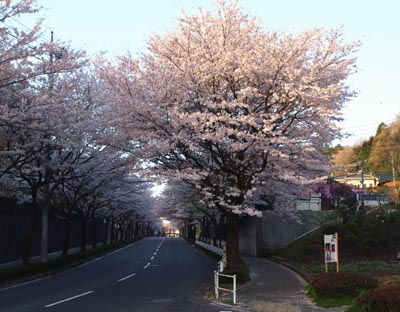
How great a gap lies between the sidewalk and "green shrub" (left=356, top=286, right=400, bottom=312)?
1608mm

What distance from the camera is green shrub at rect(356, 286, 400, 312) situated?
896 centimetres

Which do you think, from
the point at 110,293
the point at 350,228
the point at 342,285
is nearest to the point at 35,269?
the point at 110,293

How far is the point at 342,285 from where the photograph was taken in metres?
12.2

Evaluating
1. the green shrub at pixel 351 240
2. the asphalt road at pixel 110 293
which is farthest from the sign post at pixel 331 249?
the green shrub at pixel 351 240

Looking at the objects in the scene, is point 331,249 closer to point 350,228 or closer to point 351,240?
point 351,240

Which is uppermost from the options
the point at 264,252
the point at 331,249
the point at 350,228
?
the point at 350,228

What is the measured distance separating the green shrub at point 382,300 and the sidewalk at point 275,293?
1.61 meters

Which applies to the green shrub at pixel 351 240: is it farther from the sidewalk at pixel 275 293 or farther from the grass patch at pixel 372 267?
the sidewalk at pixel 275 293

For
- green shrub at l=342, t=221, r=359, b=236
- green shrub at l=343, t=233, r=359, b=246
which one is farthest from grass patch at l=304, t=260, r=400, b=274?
green shrub at l=342, t=221, r=359, b=236

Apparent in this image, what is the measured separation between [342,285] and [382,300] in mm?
3138

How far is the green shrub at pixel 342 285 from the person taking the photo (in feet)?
40.1

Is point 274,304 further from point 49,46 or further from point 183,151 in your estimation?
point 49,46

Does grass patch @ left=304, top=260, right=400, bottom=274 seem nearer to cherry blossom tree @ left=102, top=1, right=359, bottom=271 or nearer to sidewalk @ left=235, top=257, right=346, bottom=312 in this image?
sidewalk @ left=235, top=257, right=346, bottom=312

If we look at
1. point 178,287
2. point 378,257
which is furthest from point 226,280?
point 378,257
